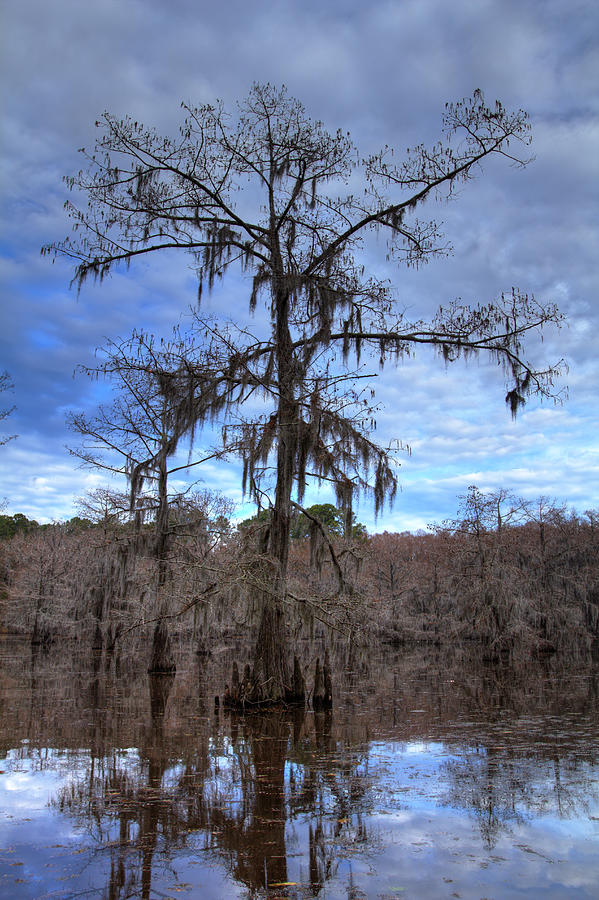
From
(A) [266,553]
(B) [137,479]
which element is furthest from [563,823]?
(B) [137,479]

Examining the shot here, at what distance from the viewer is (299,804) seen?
480cm

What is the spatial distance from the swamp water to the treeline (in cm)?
200

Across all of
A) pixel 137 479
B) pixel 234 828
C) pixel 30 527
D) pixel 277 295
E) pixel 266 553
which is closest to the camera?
pixel 234 828

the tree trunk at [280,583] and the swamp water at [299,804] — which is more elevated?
the tree trunk at [280,583]

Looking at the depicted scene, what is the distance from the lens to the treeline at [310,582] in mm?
10766

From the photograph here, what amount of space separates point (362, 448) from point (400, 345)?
87.5 inches

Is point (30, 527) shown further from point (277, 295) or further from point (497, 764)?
point (497, 764)

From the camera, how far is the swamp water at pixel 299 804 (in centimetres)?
338

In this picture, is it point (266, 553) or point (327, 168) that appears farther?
point (327, 168)

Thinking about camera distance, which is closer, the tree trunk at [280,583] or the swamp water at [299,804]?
the swamp water at [299,804]

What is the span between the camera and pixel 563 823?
4.30 m

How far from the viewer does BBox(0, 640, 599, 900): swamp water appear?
3377 millimetres

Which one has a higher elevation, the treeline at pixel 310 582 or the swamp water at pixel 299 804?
the treeline at pixel 310 582

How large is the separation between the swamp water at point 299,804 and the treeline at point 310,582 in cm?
200
